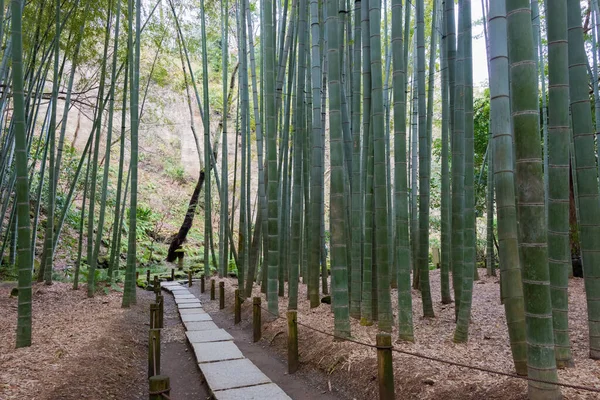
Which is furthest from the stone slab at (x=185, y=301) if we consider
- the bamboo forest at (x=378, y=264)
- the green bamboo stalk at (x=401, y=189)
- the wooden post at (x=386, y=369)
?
the wooden post at (x=386, y=369)

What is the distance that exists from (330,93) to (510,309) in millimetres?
1787

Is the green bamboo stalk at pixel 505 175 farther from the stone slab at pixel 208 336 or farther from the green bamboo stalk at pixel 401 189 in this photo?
the stone slab at pixel 208 336

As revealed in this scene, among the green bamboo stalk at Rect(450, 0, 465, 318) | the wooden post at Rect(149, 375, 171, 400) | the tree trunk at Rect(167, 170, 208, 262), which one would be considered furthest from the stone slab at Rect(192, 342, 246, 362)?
the tree trunk at Rect(167, 170, 208, 262)

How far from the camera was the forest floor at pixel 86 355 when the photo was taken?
2375 mm

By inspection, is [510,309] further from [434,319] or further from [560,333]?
[434,319]

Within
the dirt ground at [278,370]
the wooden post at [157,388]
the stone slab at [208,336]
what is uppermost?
the wooden post at [157,388]

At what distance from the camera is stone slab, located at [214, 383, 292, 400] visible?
96.7 inches

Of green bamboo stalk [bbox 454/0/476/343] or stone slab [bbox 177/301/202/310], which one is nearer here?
green bamboo stalk [bbox 454/0/476/343]

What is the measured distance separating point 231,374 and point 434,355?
1.38 m

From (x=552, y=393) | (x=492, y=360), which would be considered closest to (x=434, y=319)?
(x=492, y=360)

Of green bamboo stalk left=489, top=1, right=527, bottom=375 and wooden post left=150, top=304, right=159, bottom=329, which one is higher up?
green bamboo stalk left=489, top=1, right=527, bottom=375

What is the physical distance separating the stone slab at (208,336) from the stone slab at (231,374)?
722 millimetres

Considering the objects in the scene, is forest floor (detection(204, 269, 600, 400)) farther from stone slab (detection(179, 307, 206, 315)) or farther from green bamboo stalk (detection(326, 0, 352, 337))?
stone slab (detection(179, 307, 206, 315))

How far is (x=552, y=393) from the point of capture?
161 cm
